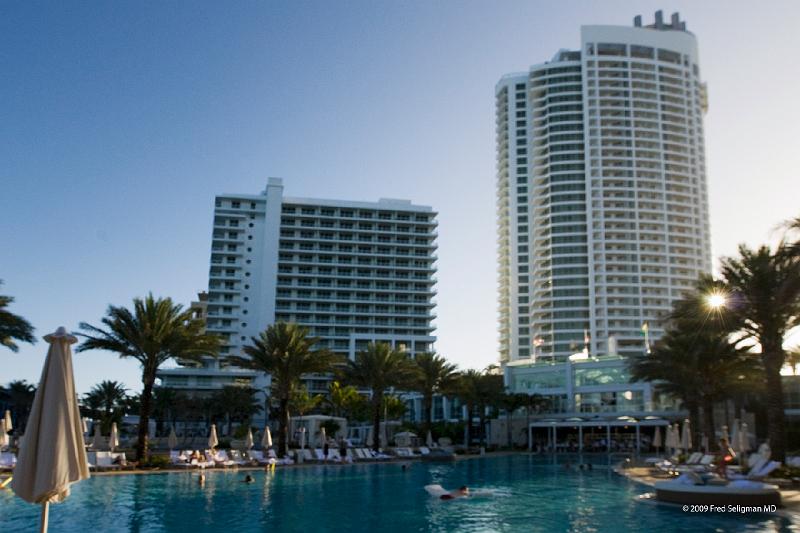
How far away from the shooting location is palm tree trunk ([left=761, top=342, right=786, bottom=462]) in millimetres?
26359

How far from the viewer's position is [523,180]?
127 metres

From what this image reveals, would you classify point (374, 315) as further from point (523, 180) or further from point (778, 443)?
point (778, 443)

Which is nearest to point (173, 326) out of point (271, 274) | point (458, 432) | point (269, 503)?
point (269, 503)

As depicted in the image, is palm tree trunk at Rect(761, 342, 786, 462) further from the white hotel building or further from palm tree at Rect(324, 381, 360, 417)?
the white hotel building

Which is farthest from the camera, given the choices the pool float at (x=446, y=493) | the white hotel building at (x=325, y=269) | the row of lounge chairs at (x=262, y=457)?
the white hotel building at (x=325, y=269)

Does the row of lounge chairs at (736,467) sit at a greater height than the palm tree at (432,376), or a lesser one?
lesser

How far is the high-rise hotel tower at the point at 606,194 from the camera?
11119 centimetres

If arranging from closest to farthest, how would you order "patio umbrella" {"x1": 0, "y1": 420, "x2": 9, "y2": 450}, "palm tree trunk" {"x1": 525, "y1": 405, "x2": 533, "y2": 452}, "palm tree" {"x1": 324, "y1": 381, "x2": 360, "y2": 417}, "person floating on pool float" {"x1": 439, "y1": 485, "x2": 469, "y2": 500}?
"person floating on pool float" {"x1": 439, "y1": 485, "x2": 469, "y2": 500}
"patio umbrella" {"x1": 0, "y1": 420, "x2": 9, "y2": 450}
"palm tree" {"x1": 324, "y1": 381, "x2": 360, "y2": 417}
"palm tree trunk" {"x1": 525, "y1": 405, "x2": 533, "y2": 452}

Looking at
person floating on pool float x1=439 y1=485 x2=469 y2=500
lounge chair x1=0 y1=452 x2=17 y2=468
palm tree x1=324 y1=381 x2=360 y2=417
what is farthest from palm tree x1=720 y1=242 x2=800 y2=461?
palm tree x1=324 y1=381 x2=360 y2=417

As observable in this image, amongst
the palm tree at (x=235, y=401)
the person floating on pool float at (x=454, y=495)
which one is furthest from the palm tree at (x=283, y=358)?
the palm tree at (x=235, y=401)

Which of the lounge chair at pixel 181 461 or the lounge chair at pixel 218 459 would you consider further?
the lounge chair at pixel 218 459

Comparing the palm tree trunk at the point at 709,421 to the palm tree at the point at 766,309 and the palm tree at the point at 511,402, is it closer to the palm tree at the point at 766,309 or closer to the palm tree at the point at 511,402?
the palm tree at the point at 766,309

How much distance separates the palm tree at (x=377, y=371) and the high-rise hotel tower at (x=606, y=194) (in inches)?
2530

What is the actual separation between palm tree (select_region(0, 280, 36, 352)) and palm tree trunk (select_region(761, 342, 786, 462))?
1091 inches
